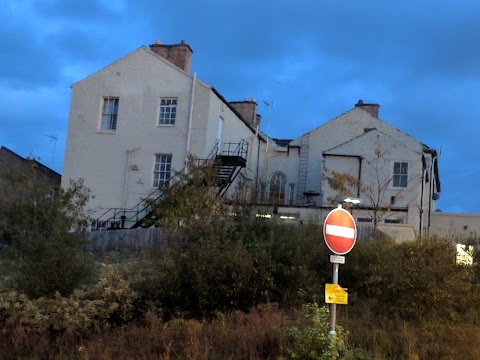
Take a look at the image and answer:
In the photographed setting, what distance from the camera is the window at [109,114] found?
30.6 metres

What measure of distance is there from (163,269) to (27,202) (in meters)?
5.67

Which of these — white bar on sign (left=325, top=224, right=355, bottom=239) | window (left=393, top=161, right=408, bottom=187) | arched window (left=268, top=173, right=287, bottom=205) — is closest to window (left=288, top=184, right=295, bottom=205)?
arched window (left=268, top=173, right=287, bottom=205)

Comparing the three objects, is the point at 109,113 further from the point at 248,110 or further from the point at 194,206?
the point at 194,206

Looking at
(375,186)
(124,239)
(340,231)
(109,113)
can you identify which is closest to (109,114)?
(109,113)

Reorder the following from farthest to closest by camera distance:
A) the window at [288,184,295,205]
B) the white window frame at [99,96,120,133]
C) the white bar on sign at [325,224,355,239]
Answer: the window at [288,184,295,205], the white window frame at [99,96,120,133], the white bar on sign at [325,224,355,239]

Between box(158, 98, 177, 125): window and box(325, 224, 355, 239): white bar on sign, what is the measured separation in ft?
72.4

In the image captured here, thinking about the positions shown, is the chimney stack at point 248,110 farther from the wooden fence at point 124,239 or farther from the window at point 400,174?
the wooden fence at point 124,239

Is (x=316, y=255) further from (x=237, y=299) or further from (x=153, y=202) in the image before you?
(x=153, y=202)

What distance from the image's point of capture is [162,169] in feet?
95.9

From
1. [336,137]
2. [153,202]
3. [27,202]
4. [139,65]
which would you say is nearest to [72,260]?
[27,202]

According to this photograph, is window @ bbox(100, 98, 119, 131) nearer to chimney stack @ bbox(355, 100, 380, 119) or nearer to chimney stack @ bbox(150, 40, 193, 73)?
chimney stack @ bbox(150, 40, 193, 73)

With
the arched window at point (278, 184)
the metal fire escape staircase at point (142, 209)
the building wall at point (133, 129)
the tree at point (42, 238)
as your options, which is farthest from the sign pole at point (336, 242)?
the arched window at point (278, 184)

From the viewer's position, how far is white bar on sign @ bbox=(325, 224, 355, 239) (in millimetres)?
7996

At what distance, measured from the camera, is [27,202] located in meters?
15.7
